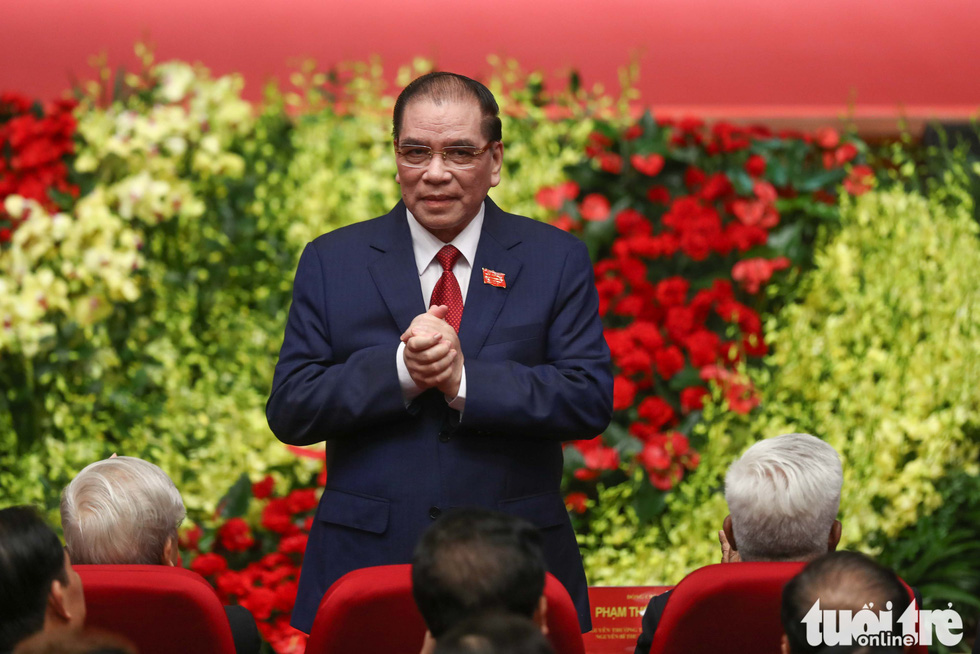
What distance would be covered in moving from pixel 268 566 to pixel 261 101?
212 cm

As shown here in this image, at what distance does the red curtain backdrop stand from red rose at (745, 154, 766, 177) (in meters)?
0.96

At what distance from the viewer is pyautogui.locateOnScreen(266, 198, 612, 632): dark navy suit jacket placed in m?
1.89

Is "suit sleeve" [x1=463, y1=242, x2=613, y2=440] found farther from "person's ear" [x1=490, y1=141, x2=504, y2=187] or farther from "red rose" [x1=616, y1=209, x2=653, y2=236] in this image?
"red rose" [x1=616, y1=209, x2=653, y2=236]

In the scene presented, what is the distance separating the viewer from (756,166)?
3.58 metres

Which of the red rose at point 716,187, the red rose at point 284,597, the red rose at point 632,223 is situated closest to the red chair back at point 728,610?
the red rose at point 284,597

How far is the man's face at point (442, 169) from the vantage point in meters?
1.94

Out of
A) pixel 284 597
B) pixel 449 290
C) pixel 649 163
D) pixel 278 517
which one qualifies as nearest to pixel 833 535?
pixel 449 290

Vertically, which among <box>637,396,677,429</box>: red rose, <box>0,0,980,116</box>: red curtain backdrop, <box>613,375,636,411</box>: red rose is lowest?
<box>637,396,677,429</box>: red rose

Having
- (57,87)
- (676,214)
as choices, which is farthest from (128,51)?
(676,214)

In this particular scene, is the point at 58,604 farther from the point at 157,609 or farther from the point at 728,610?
the point at 728,610

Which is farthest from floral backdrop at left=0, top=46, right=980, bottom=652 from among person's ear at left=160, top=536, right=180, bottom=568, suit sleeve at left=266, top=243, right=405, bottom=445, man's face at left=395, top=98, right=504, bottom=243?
man's face at left=395, top=98, right=504, bottom=243

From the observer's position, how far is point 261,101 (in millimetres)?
4434

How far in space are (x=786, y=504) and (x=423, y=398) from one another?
2.10ft

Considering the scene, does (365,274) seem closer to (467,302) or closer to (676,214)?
(467,302)
